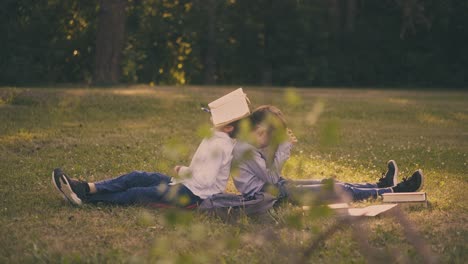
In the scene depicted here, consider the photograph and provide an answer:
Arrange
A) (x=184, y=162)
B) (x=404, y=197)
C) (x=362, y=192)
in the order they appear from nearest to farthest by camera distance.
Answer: (x=404, y=197) → (x=362, y=192) → (x=184, y=162)

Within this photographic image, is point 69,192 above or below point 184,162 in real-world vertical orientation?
above

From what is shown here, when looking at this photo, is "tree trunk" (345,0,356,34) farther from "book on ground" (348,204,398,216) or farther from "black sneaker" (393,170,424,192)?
"book on ground" (348,204,398,216)

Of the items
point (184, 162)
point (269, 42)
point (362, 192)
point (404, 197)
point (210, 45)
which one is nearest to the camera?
point (404, 197)

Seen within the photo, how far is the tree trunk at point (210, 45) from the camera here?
2833cm

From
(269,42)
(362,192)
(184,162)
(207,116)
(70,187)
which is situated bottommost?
(207,116)

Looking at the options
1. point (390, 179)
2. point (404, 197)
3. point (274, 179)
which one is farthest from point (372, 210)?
point (390, 179)

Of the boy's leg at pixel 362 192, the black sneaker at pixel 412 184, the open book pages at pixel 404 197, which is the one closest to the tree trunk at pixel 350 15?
the black sneaker at pixel 412 184

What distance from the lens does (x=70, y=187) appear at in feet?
21.2

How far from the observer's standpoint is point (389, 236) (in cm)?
546

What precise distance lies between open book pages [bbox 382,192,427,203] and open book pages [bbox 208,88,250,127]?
1.55m

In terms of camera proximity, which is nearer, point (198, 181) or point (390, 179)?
point (198, 181)

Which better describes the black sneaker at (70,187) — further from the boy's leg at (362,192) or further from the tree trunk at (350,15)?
the tree trunk at (350,15)

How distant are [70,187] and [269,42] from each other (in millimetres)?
23805

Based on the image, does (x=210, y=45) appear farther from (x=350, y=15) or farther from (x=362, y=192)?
(x=362, y=192)
